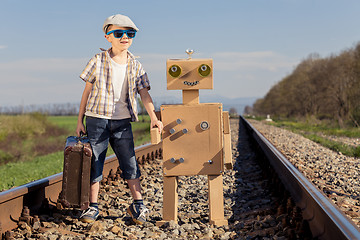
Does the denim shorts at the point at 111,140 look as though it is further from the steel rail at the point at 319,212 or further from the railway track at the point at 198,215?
the steel rail at the point at 319,212

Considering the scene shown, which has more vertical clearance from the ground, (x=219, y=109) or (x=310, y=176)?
(x=219, y=109)

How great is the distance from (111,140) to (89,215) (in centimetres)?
72

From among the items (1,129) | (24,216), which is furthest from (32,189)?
(1,129)

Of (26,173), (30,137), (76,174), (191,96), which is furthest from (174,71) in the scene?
(30,137)

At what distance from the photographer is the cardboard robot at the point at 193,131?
3.84 meters

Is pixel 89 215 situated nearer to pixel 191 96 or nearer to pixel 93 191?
pixel 93 191

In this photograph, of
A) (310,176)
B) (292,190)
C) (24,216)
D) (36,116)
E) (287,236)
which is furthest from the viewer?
(36,116)

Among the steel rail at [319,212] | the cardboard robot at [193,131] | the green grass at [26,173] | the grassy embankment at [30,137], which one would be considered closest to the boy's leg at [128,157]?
the cardboard robot at [193,131]

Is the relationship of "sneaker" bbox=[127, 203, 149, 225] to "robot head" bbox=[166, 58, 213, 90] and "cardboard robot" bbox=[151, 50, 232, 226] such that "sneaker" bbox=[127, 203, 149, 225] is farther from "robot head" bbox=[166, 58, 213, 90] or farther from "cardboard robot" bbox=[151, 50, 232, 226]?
"robot head" bbox=[166, 58, 213, 90]

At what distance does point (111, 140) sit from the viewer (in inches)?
154

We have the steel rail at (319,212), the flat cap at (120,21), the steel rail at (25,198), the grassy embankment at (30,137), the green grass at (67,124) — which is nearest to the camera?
the steel rail at (319,212)

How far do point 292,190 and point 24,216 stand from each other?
2568 millimetres

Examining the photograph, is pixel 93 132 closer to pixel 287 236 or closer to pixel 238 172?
pixel 287 236

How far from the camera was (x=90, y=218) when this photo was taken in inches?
151
